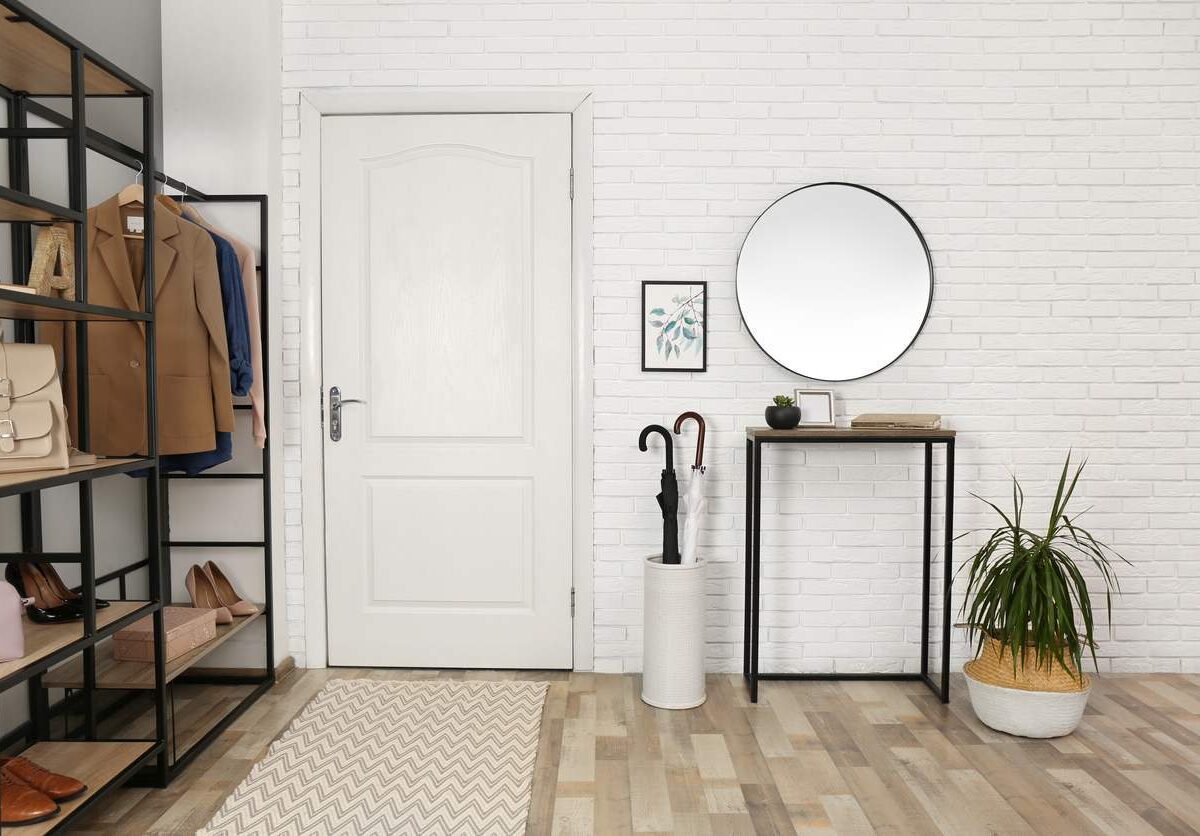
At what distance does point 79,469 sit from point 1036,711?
272 cm

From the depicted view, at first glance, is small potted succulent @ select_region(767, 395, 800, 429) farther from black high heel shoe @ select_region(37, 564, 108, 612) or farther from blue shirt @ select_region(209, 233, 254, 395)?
black high heel shoe @ select_region(37, 564, 108, 612)

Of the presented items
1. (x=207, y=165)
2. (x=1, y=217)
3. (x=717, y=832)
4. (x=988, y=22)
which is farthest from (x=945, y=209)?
(x=1, y=217)

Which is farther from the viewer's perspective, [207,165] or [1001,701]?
[207,165]

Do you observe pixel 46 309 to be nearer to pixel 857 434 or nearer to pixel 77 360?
pixel 77 360

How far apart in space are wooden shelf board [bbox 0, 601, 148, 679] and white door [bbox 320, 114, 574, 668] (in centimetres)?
103

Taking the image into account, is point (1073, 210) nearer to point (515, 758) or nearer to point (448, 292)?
point (448, 292)

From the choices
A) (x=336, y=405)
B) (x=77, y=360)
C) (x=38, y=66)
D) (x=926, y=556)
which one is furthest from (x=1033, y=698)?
(x=38, y=66)

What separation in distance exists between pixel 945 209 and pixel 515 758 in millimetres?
2406

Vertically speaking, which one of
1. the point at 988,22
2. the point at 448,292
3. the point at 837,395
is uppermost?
the point at 988,22

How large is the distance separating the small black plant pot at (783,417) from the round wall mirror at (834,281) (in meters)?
0.27

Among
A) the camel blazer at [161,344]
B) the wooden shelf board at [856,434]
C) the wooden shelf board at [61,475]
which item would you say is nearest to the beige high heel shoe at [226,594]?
the camel blazer at [161,344]

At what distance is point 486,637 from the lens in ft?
10.5

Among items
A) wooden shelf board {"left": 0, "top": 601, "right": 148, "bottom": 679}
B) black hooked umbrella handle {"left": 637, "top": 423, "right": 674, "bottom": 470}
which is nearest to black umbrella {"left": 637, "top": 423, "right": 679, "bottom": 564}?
black hooked umbrella handle {"left": 637, "top": 423, "right": 674, "bottom": 470}

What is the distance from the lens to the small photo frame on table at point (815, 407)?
2.98 meters
